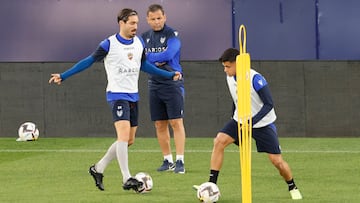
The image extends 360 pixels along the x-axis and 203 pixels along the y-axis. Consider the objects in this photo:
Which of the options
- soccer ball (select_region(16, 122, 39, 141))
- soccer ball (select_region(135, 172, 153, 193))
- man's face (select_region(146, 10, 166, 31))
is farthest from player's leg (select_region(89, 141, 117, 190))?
soccer ball (select_region(16, 122, 39, 141))

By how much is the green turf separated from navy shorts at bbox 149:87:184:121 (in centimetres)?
78

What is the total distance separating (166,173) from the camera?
14.4 metres

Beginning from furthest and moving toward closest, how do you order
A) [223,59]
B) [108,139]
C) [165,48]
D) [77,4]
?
[77,4] < [108,139] < [165,48] < [223,59]

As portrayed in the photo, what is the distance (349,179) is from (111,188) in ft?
9.82

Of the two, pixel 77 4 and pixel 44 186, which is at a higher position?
pixel 77 4

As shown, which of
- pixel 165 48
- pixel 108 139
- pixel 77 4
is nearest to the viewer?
pixel 165 48

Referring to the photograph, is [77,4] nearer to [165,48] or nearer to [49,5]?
[49,5]

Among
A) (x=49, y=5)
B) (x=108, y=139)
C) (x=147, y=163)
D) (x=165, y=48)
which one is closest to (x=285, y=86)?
(x=108, y=139)

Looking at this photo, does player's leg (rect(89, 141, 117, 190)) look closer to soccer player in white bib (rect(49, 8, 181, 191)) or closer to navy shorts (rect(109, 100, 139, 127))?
soccer player in white bib (rect(49, 8, 181, 191))

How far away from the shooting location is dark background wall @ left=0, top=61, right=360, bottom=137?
2214cm

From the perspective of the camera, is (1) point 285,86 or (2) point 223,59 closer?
(2) point 223,59

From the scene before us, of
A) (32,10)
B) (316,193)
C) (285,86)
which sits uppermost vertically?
(32,10)

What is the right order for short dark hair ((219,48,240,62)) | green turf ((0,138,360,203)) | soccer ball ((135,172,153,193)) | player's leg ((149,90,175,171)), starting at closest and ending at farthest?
short dark hair ((219,48,240,62)) < green turf ((0,138,360,203)) < soccer ball ((135,172,153,193)) < player's leg ((149,90,175,171))

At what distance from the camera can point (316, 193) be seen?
12.0 m
